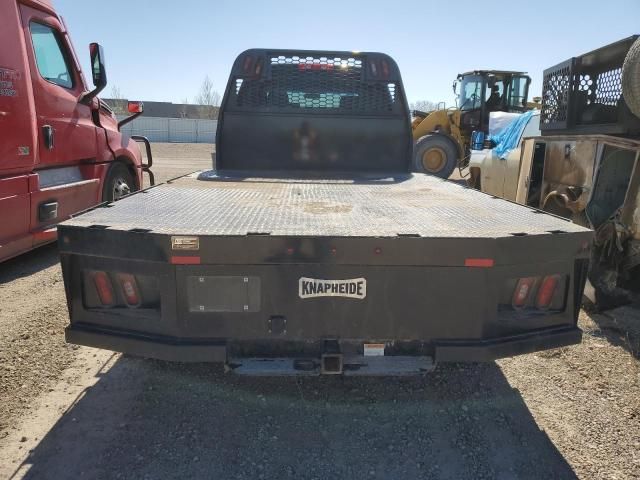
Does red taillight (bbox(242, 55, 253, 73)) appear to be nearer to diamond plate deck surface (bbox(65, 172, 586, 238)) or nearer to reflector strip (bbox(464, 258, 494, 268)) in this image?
diamond plate deck surface (bbox(65, 172, 586, 238))

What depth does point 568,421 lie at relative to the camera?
2.81 m

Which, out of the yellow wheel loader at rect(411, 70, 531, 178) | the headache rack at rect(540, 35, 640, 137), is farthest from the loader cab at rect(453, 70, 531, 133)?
the headache rack at rect(540, 35, 640, 137)

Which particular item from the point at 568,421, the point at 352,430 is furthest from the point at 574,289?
the point at 352,430

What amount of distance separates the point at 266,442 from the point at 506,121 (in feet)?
32.8

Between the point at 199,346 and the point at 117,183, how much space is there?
492 cm

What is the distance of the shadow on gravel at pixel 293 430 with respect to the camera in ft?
7.86

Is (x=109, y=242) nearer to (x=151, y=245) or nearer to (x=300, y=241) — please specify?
(x=151, y=245)

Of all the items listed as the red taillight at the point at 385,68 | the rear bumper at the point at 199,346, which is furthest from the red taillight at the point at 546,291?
the red taillight at the point at 385,68

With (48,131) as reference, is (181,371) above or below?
below

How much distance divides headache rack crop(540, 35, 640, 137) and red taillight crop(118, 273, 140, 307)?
4187 mm

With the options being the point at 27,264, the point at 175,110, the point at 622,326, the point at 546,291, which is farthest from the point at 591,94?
the point at 175,110

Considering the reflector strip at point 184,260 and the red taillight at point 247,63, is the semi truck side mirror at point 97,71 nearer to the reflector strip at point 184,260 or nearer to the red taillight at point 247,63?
the red taillight at point 247,63

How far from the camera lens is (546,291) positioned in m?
2.58

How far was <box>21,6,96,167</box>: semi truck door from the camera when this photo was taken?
507cm
